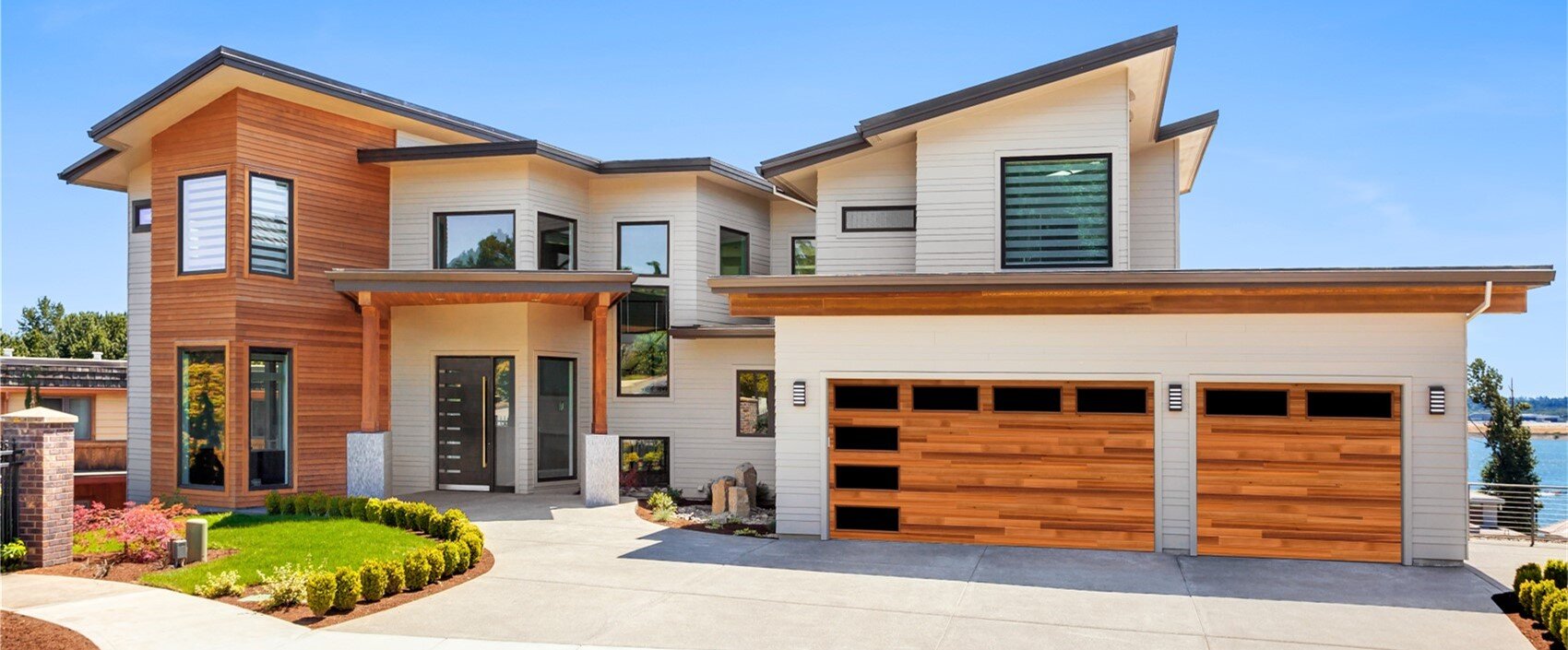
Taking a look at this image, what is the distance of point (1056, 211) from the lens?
1459cm

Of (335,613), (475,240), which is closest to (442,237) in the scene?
(475,240)

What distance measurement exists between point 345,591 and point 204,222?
948 centimetres

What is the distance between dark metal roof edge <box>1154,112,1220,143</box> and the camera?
609 inches

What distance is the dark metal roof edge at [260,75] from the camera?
14.8 meters

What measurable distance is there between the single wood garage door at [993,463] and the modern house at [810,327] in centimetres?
4

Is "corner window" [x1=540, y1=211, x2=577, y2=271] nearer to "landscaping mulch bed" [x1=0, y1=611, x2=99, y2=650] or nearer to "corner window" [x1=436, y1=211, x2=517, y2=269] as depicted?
"corner window" [x1=436, y1=211, x2=517, y2=269]

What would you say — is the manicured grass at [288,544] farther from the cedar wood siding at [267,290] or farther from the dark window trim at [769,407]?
the dark window trim at [769,407]

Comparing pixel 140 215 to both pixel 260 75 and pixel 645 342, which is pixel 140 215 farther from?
pixel 645 342

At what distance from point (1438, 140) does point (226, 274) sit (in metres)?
48.5

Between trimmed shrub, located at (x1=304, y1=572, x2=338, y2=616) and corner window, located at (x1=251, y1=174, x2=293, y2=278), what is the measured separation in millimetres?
8575

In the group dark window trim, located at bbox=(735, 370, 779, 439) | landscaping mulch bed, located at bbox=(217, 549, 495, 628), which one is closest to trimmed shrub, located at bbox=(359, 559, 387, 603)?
landscaping mulch bed, located at bbox=(217, 549, 495, 628)

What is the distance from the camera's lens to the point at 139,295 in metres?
17.9

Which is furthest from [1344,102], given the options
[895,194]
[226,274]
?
[226,274]

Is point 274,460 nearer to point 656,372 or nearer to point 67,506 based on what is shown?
point 67,506
